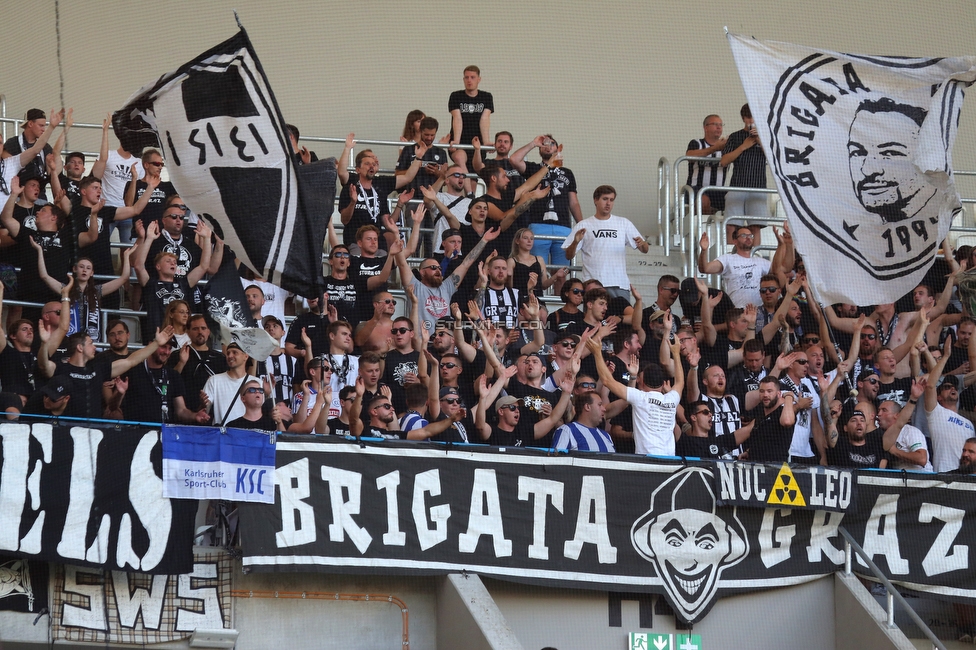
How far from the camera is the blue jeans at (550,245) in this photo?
1242 cm

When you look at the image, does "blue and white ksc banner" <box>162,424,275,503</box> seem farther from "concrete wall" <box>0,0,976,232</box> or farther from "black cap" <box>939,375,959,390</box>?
"concrete wall" <box>0,0,976,232</box>

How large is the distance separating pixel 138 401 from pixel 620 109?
7.28 m

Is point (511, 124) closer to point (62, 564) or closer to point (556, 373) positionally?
point (556, 373)

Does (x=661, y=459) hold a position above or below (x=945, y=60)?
below

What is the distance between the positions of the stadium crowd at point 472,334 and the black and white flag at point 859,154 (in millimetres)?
1202

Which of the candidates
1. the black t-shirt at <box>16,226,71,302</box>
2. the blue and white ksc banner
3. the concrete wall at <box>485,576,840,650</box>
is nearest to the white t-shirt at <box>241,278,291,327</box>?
the black t-shirt at <box>16,226,71,302</box>

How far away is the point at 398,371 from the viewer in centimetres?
1034

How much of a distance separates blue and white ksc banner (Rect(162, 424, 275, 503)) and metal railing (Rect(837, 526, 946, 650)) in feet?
12.9

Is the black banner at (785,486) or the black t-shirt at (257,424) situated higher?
the black t-shirt at (257,424)

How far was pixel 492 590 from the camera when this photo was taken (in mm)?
9875

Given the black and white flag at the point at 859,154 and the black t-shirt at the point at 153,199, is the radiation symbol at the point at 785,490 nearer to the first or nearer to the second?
the black and white flag at the point at 859,154

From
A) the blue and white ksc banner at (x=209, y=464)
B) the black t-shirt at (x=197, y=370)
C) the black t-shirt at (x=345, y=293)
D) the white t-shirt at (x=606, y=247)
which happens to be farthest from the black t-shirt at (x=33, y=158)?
the white t-shirt at (x=606, y=247)

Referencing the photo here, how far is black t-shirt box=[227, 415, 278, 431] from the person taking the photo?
938 centimetres

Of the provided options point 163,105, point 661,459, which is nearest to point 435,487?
point 661,459
